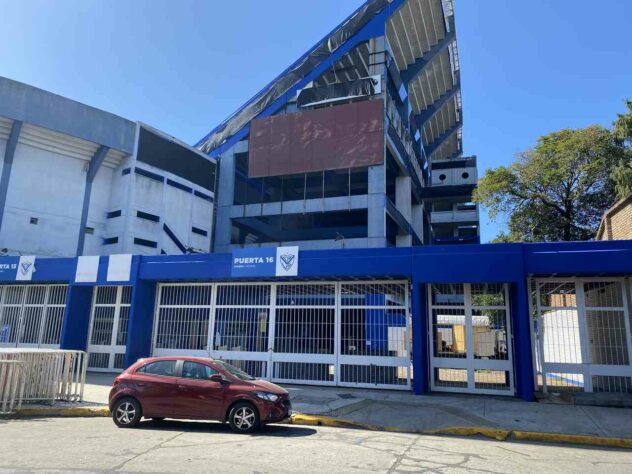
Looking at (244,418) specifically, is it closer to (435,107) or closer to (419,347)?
(419,347)

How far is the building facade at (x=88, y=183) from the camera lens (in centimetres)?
3172

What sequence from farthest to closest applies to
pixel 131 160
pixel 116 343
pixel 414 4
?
pixel 414 4
pixel 131 160
pixel 116 343

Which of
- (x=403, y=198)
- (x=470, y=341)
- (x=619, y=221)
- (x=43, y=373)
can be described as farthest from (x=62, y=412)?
(x=403, y=198)

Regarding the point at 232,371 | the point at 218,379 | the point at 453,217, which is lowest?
the point at 218,379

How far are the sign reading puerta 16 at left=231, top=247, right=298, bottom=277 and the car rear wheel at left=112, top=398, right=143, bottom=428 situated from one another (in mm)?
6723

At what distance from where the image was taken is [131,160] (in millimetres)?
38094

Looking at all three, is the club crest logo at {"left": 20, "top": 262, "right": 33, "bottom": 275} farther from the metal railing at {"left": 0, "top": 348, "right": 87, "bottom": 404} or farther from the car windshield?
the car windshield

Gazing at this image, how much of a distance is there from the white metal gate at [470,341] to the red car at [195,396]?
6.55 m

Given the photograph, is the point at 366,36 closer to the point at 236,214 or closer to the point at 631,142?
the point at 236,214

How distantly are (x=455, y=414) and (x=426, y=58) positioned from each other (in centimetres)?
4472

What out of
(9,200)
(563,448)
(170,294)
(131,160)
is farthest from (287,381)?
(131,160)

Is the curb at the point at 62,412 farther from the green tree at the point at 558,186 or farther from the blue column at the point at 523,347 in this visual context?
the green tree at the point at 558,186

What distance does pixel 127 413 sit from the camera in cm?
915

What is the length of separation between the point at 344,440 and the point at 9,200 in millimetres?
31141
